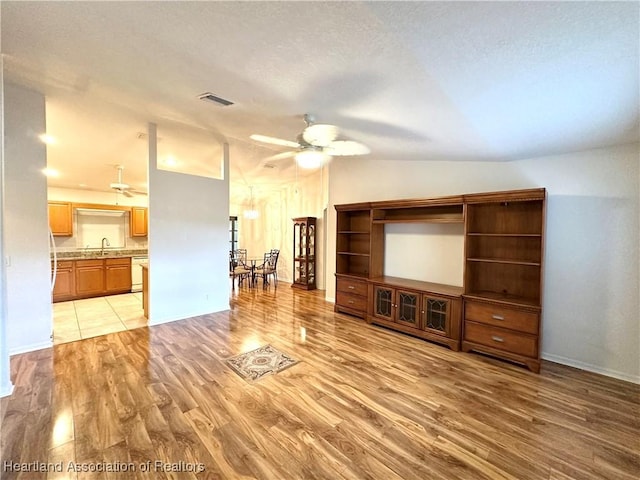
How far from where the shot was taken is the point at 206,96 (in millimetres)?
2693

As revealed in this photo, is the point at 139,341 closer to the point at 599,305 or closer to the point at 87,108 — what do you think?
the point at 87,108

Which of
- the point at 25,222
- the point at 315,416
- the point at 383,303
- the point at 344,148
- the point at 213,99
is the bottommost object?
the point at 315,416

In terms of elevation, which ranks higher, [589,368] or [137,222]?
[137,222]

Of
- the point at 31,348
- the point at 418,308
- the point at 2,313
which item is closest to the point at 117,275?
the point at 31,348

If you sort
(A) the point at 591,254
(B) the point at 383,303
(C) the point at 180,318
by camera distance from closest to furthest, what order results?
(A) the point at 591,254 → (B) the point at 383,303 → (C) the point at 180,318

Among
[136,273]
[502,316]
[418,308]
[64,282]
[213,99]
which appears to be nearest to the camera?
[213,99]

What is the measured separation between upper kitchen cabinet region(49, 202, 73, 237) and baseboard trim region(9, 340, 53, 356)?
13.4 feet

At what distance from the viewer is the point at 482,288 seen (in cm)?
375

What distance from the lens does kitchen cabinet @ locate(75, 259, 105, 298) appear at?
574 centimetres

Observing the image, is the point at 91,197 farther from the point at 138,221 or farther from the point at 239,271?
the point at 239,271

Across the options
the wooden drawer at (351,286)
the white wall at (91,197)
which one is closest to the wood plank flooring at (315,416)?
the wooden drawer at (351,286)

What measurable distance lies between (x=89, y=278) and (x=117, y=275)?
19.6 inches

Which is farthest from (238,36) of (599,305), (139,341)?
(599,305)

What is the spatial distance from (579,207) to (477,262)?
123 cm
